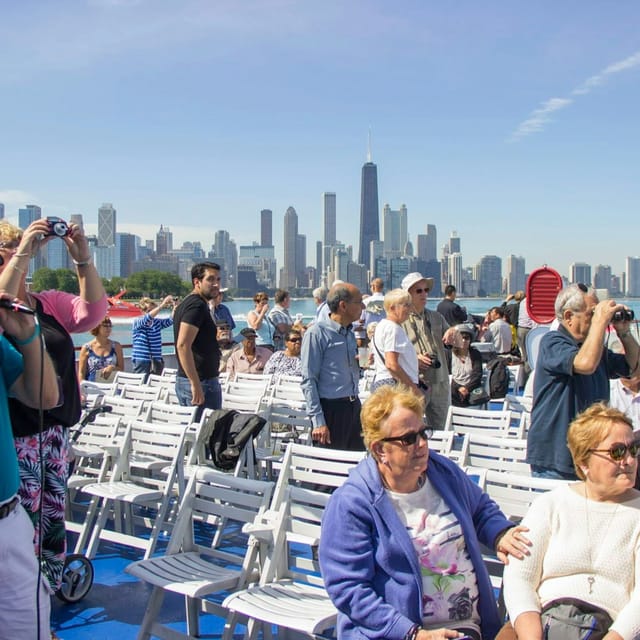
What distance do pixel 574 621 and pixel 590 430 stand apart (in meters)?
0.66

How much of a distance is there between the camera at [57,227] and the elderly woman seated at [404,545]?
1.41 m

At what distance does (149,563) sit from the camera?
11.8ft

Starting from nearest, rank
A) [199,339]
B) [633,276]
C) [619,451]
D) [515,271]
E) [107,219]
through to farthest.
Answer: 1. [619,451]
2. [199,339]
3. [633,276]
4. [515,271]
5. [107,219]

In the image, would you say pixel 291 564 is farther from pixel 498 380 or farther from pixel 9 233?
pixel 498 380

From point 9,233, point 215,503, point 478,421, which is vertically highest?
point 9,233

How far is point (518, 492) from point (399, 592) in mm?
1091

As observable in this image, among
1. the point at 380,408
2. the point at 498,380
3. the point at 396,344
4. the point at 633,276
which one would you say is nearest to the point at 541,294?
the point at 498,380

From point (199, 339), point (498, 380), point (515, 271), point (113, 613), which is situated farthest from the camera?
point (515, 271)

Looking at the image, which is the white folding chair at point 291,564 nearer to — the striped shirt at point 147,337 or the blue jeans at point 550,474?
the blue jeans at point 550,474

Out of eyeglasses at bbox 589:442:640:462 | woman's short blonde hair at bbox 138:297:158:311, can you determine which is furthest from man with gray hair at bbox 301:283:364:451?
woman's short blonde hair at bbox 138:297:158:311

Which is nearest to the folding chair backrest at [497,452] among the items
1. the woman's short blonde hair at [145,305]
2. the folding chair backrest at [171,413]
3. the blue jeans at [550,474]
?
the blue jeans at [550,474]

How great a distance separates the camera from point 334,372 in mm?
5145

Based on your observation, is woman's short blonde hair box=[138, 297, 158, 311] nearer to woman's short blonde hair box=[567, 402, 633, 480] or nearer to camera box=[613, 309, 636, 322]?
camera box=[613, 309, 636, 322]

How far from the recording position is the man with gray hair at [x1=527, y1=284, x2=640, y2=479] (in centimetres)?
362
